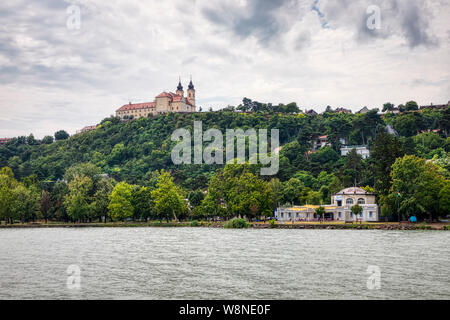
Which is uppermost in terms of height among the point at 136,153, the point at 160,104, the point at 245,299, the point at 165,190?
the point at 160,104

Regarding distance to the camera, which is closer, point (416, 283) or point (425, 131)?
point (416, 283)

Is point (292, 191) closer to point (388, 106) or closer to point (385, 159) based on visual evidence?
point (385, 159)

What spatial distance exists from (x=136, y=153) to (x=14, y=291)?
403 feet

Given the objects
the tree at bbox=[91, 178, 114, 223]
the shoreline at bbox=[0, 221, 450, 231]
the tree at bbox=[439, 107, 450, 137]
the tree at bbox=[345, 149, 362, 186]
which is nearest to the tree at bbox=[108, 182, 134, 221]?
the tree at bbox=[91, 178, 114, 223]

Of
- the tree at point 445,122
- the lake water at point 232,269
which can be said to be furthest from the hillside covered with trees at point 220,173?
the lake water at point 232,269

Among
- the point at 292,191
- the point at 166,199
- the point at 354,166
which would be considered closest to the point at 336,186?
the point at 292,191

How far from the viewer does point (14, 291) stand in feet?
83.1

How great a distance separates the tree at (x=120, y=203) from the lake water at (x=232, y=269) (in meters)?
34.0

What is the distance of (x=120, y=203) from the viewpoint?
8331cm

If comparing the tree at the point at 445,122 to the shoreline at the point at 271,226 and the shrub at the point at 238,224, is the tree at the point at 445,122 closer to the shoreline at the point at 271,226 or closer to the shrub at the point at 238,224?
the shoreline at the point at 271,226

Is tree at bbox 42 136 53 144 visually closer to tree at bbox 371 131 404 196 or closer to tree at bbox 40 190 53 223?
tree at bbox 40 190 53 223

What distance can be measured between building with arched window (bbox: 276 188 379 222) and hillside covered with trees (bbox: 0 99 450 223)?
2145mm

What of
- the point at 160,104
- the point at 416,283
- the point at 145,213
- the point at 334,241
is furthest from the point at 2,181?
the point at 160,104
